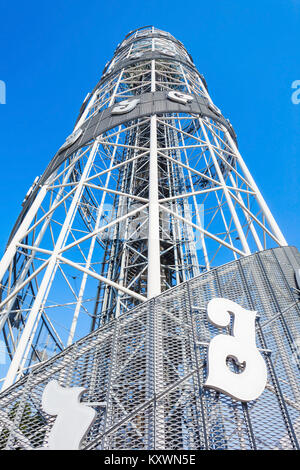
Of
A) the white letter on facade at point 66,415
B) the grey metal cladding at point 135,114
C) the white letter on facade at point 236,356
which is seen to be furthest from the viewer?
the grey metal cladding at point 135,114

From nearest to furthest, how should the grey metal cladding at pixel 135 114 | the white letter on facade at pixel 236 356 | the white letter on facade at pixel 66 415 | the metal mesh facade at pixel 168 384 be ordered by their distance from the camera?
the white letter on facade at pixel 66 415 < the metal mesh facade at pixel 168 384 < the white letter on facade at pixel 236 356 < the grey metal cladding at pixel 135 114

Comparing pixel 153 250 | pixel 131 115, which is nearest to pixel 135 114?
pixel 131 115

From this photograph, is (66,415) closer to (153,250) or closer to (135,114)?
(153,250)

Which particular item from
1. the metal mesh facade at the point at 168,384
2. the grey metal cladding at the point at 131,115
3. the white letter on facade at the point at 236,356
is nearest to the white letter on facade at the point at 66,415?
the metal mesh facade at the point at 168,384

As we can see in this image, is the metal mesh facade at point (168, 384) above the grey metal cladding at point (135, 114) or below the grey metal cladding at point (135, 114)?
below

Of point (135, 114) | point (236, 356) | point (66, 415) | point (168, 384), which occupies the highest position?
point (135, 114)

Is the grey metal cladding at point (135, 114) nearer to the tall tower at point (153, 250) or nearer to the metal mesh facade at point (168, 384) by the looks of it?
the tall tower at point (153, 250)

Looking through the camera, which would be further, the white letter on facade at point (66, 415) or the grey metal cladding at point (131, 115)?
the grey metal cladding at point (131, 115)

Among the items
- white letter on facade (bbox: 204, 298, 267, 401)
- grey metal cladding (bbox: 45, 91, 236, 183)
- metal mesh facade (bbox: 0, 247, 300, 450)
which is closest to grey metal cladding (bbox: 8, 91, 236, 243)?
grey metal cladding (bbox: 45, 91, 236, 183)

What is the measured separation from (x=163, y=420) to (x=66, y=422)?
5.21ft

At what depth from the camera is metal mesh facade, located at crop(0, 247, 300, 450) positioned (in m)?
4.72

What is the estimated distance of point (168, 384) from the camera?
17.7 ft

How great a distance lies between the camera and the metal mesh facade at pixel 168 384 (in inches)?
186
